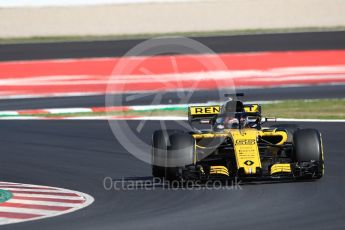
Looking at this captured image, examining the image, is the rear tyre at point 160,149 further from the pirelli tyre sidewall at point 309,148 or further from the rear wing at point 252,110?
the pirelli tyre sidewall at point 309,148

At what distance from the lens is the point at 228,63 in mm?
27484

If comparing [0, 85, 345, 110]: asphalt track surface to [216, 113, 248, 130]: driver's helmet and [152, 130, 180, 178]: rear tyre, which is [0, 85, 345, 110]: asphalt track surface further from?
[152, 130, 180, 178]: rear tyre

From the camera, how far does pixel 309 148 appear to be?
1263 cm

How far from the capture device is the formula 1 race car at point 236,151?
40.9 ft

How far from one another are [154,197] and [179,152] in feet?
2.75

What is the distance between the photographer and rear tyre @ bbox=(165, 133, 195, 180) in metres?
12.5

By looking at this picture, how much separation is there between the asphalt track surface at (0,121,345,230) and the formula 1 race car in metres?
0.25

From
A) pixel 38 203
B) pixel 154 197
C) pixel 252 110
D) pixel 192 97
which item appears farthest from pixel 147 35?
pixel 38 203

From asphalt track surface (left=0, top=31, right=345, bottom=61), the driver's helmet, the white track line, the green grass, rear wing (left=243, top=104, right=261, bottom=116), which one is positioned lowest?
the white track line

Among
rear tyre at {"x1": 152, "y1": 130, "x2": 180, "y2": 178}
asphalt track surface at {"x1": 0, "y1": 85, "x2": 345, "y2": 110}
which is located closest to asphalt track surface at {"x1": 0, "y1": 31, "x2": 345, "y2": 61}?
asphalt track surface at {"x1": 0, "y1": 85, "x2": 345, "y2": 110}

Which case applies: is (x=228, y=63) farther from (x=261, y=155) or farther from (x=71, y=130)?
(x=261, y=155)

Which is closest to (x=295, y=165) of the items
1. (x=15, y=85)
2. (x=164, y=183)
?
(x=164, y=183)

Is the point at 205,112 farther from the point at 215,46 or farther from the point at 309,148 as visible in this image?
the point at 215,46

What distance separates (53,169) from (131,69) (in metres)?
13.1
